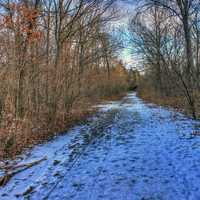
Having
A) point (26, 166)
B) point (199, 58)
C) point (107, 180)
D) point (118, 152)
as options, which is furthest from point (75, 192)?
point (199, 58)

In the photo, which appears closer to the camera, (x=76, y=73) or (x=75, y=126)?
(x=75, y=126)

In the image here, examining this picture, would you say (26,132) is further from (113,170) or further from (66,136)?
(113,170)

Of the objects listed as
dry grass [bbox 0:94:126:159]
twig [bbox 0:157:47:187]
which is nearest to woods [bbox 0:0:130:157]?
dry grass [bbox 0:94:126:159]

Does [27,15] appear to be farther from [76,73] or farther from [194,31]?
[194,31]

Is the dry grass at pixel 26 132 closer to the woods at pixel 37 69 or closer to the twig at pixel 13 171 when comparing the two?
the woods at pixel 37 69

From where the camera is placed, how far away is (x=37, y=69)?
35.9ft

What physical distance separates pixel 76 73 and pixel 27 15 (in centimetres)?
589

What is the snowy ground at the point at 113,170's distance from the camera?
4.71 m

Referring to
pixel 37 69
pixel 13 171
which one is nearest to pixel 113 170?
pixel 13 171

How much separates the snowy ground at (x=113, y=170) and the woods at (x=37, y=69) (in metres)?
1.21

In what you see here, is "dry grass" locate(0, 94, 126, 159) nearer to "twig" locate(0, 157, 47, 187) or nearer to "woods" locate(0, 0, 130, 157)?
"woods" locate(0, 0, 130, 157)

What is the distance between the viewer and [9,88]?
27.6 feet

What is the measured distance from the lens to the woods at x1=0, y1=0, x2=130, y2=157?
8.18 m

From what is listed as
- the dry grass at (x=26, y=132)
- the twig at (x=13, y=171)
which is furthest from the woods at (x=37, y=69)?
the twig at (x=13, y=171)
